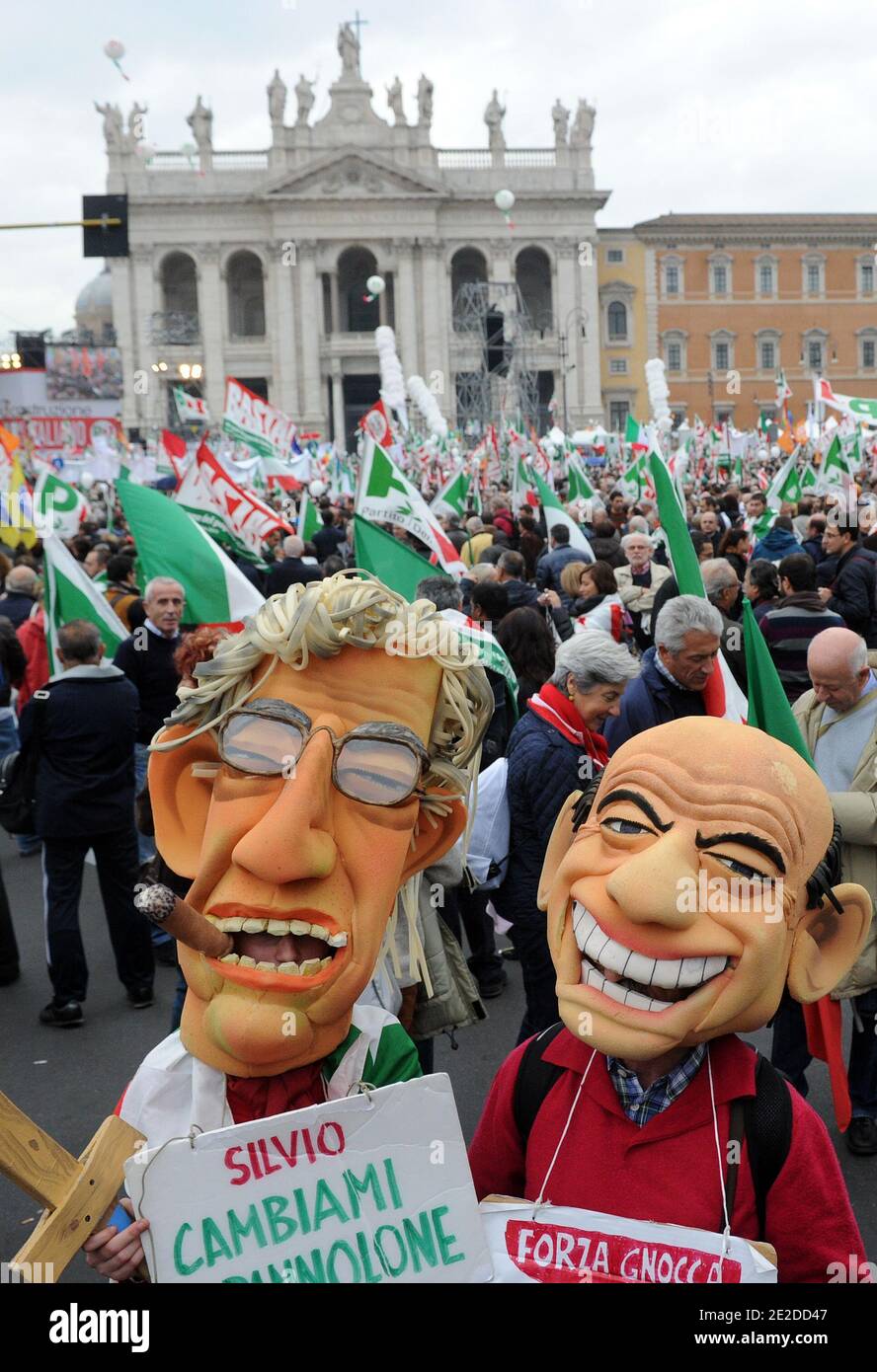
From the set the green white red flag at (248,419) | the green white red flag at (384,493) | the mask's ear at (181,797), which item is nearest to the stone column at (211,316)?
the green white red flag at (248,419)

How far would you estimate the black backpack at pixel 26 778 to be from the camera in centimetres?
531

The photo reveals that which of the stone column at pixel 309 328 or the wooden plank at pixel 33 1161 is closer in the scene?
the wooden plank at pixel 33 1161

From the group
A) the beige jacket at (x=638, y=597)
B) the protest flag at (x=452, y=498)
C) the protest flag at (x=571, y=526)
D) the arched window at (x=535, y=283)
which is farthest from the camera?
the arched window at (x=535, y=283)

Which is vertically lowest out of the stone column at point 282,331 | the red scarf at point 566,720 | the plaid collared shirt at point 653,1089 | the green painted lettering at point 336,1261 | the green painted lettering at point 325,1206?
the green painted lettering at point 336,1261

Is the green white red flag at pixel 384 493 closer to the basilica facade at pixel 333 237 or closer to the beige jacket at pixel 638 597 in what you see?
the beige jacket at pixel 638 597

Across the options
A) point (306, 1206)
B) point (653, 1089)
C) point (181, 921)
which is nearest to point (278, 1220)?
point (306, 1206)

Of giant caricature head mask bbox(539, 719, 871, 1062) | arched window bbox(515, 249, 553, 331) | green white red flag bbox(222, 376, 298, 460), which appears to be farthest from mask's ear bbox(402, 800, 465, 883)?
arched window bbox(515, 249, 553, 331)

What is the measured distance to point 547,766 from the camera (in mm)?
3812

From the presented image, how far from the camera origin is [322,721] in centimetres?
205

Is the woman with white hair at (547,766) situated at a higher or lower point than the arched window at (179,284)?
lower

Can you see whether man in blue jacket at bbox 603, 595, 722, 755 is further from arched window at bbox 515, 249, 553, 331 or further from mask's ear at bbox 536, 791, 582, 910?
arched window at bbox 515, 249, 553, 331

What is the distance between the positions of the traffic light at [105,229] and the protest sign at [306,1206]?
8395 mm

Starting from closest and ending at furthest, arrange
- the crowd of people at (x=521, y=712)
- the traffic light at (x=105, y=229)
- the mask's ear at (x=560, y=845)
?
the mask's ear at (x=560, y=845)
the crowd of people at (x=521, y=712)
the traffic light at (x=105, y=229)
